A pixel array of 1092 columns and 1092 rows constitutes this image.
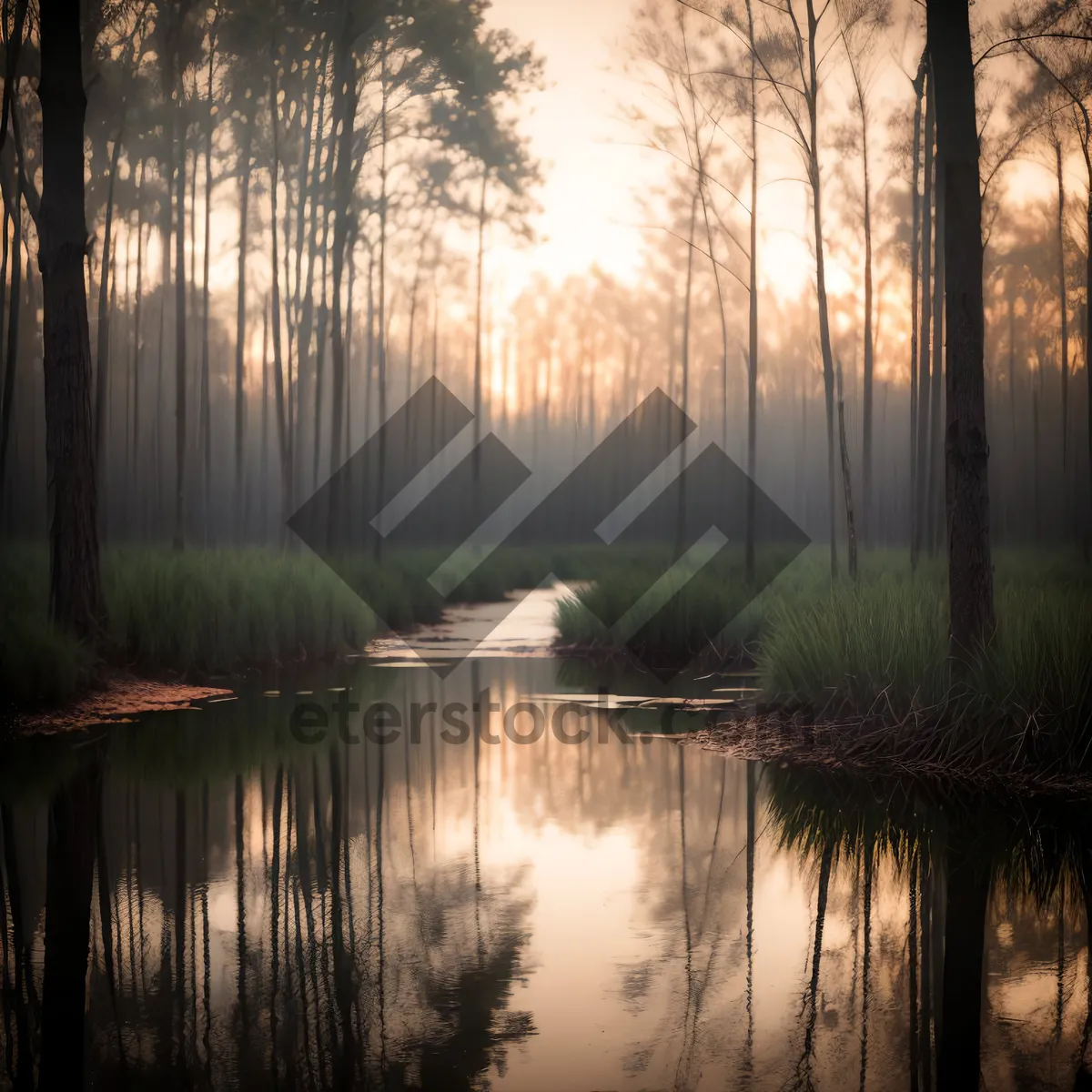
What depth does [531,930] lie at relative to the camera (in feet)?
16.0

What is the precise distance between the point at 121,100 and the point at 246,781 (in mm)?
20297

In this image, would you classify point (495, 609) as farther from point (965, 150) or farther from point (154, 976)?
point (154, 976)

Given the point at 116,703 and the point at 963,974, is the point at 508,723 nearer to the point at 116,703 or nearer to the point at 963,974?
the point at 116,703

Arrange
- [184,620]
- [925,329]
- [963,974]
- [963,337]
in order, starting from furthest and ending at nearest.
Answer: [925,329]
[184,620]
[963,337]
[963,974]

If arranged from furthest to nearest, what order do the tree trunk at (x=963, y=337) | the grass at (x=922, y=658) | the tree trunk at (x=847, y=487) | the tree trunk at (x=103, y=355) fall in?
the tree trunk at (x=103, y=355), the tree trunk at (x=847, y=487), the tree trunk at (x=963, y=337), the grass at (x=922, y=658)

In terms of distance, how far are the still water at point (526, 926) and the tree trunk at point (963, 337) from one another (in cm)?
179

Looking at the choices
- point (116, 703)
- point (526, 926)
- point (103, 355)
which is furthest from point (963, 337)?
point (103, 355)

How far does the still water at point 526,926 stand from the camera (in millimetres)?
3551

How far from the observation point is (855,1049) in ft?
11.8

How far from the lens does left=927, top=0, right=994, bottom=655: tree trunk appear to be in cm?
866

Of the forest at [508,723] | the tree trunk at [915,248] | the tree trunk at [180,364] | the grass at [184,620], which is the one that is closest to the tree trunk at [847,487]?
the forest at [508,723]

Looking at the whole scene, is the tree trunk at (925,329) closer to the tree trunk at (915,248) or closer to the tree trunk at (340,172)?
the tree trunk at (915,248)

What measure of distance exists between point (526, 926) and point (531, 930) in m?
0.05

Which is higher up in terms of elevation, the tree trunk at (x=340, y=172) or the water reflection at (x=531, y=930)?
the tree trunk at (x=340, y=172)
